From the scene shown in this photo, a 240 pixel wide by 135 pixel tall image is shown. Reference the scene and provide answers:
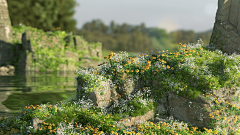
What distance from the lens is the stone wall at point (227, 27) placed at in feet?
25.5

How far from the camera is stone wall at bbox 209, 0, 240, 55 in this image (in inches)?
306

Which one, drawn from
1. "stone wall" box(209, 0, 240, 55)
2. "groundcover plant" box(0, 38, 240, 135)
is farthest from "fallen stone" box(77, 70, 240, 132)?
"stone wall" box(209, 0, 240, 55)

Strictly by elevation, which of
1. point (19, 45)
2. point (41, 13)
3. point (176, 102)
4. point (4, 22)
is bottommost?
point (176, 102)

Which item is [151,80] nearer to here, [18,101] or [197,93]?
[197,93]

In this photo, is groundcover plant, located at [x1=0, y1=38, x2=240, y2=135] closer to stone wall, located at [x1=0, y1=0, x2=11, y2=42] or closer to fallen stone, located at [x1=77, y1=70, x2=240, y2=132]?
fallen stone, located at [x1=77, y1=70, x2=240, y2=132]

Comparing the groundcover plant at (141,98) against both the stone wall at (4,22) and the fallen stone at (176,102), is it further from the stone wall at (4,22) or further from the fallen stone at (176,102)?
the stone wall at (4,22)

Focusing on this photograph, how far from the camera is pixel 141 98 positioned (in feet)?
21.8

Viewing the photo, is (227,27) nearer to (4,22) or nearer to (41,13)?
(4,22)

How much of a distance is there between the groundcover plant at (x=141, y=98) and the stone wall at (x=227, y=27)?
63 centimetres

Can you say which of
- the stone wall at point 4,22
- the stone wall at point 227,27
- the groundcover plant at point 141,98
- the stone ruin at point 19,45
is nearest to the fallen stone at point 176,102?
the groundcover plant at point 141,98

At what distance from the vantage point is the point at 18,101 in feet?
30.1

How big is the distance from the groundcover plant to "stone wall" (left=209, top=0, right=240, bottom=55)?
0.63 m

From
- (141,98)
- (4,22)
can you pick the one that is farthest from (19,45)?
(141,98)

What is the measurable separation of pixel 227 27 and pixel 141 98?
4413mm
